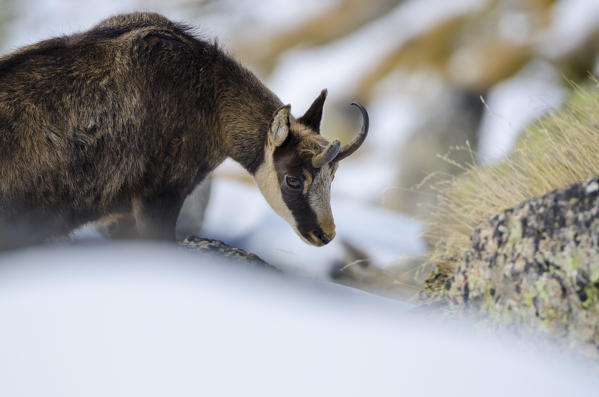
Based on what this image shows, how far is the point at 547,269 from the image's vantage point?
347 centimetres

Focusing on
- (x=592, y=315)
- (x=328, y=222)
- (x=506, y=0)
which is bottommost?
(x=592, y=315)

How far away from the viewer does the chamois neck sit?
495cm

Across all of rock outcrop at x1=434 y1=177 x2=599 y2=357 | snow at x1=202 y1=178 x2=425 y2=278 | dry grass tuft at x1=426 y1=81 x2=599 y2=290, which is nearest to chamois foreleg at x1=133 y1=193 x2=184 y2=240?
dry grass tuft at x1=426 y1=81 x2=599 y2=290

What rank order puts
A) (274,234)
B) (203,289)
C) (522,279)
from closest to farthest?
(522,279), (203,289), (274,234)

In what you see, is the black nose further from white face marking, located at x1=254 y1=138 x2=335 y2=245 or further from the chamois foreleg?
the chamois foreleg

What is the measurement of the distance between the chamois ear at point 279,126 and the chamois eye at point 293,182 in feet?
0.82

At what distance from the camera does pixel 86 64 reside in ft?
15.4

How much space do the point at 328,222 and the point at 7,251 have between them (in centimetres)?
221

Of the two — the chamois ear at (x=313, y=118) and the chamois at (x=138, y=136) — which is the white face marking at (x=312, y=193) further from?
the chamois ear at (x=313, y=118)

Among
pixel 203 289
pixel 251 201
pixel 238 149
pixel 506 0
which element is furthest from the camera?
pixel 506 0

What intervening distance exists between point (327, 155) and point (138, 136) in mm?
1329

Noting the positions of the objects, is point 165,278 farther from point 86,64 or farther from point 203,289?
point 86,64

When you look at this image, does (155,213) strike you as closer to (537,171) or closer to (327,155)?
(327,155)

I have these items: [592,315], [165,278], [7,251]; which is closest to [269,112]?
[165,278]
